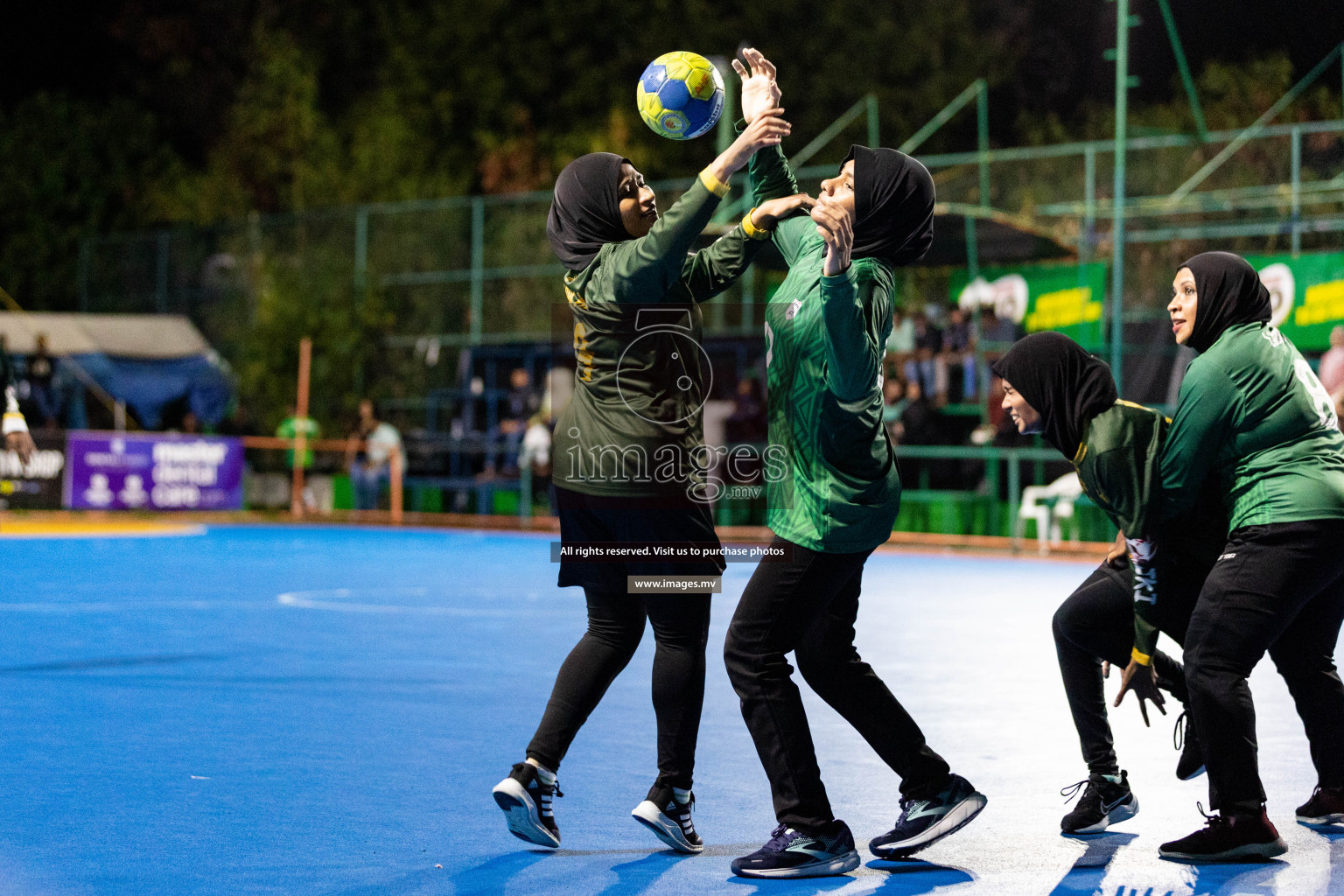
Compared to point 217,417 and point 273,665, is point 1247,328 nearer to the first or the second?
point 273,665

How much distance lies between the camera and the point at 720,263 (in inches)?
187

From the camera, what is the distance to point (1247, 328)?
498 centimetres

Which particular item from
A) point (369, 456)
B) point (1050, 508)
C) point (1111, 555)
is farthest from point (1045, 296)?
point (1111, 555)

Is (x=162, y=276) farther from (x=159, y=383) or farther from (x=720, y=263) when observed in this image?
(x=720, y=263)

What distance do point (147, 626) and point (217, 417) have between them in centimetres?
1995

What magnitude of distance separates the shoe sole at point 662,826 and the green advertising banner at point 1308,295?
1433 centimetres

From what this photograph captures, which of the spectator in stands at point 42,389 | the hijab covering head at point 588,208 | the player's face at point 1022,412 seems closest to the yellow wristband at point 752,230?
the hijab covering head at point 588,208

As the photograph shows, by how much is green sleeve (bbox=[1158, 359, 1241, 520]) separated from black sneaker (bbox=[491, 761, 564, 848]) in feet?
7.42

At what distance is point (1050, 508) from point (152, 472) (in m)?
13.3

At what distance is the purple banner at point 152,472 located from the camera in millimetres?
22344

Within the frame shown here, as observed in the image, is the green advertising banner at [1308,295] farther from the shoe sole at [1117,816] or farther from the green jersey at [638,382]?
the green jersey at [638,382]

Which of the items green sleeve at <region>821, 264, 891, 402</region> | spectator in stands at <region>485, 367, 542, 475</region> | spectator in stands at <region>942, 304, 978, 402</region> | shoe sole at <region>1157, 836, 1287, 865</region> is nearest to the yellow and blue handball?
green sleeve at <region>821, 264, 891, 402</region>

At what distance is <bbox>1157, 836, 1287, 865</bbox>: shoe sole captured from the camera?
Result: 480 centimetres

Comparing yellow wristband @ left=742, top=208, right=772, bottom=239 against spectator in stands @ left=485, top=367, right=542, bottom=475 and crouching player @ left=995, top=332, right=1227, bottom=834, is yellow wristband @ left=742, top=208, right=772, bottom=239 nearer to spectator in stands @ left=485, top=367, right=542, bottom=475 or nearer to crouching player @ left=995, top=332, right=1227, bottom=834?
crouching player @ left=995, top=332, right=1227, bottom=834
